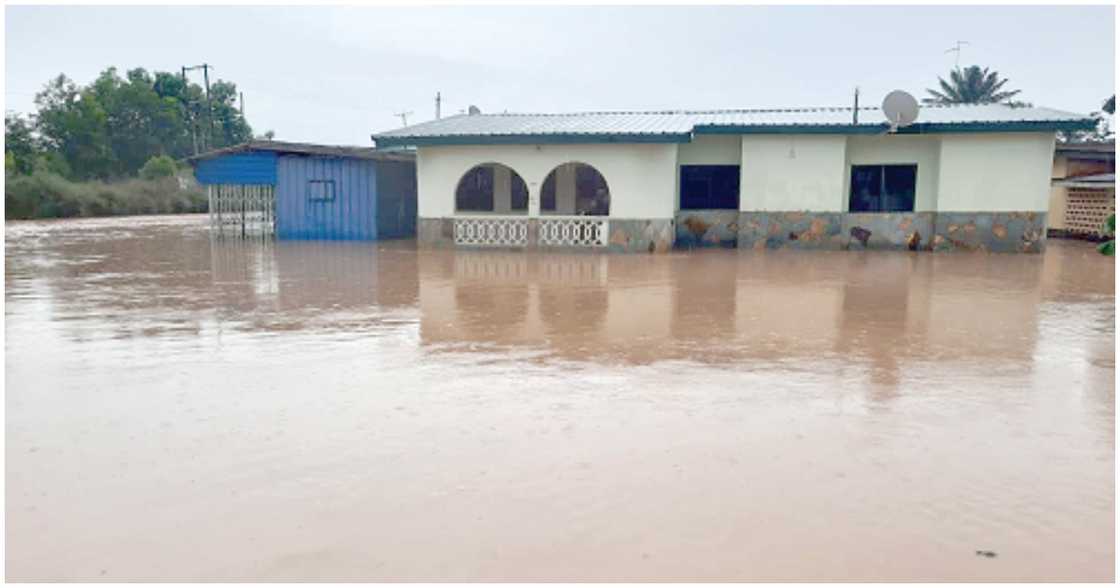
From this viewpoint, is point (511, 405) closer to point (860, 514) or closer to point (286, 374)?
point (286, 374)

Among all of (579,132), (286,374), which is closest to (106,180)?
(579,132)

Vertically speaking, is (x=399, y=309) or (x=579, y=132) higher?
(x=579, y=132)

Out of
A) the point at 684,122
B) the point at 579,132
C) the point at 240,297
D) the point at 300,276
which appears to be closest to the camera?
the point at 240,297

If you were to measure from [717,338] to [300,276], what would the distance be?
832 centimetres

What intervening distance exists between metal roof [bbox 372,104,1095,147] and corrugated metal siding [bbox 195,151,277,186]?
4565 mm

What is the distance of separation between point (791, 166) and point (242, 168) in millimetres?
14419

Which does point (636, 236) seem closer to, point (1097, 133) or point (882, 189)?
point (882, 189)

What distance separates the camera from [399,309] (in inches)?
400

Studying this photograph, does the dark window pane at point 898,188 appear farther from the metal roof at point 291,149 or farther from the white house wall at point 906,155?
the metal roof at point 291,149

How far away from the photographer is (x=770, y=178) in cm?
1966

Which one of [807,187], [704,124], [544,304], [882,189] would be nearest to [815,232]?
[807,187]

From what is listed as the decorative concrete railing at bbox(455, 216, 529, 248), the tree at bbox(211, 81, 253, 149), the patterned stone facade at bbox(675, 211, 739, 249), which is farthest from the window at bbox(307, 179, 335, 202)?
the tree at bbox(211, 81, 253, 149)

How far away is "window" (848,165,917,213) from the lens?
777 inches

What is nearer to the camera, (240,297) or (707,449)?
(707,449)
